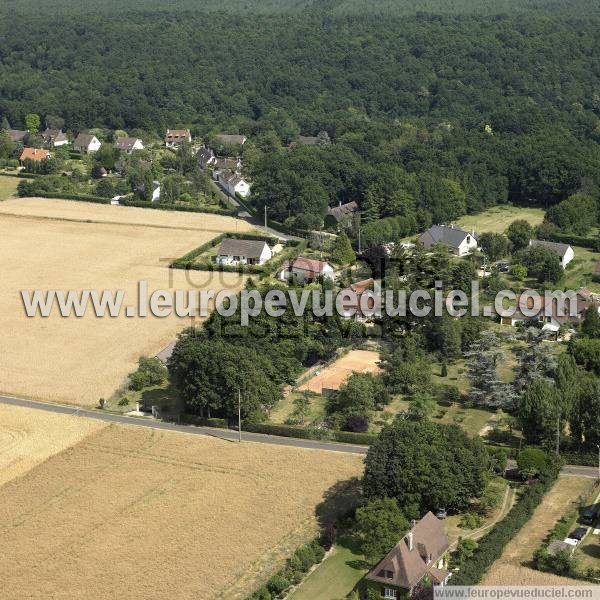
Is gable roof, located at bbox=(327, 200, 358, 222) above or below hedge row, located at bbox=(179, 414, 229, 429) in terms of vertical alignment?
above

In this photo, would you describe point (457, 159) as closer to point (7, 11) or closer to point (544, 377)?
point (544, 377)

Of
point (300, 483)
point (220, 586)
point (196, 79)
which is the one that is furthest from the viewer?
point (196, 79)

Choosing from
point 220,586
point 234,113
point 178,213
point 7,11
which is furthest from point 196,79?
point 220,586

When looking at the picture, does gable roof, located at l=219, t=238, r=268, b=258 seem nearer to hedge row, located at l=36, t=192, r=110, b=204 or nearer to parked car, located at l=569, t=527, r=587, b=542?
hedge row, located at l=36, t=192, r=110, b=204

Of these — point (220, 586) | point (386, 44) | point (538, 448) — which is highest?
point (386, 44)

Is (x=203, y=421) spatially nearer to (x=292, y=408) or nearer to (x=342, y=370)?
(x=292, y=408)

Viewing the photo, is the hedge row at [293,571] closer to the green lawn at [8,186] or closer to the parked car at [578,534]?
the parked car at [578,534]

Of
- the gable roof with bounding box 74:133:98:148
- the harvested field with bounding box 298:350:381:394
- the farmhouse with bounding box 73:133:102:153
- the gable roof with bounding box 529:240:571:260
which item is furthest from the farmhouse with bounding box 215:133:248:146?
the harvested field with bounding box 298:350:381:394
